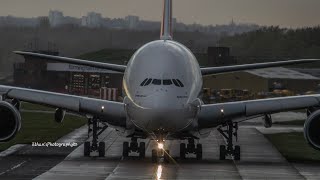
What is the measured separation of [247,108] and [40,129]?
19.8m

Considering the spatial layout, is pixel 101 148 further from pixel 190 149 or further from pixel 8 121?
pixel 8 121

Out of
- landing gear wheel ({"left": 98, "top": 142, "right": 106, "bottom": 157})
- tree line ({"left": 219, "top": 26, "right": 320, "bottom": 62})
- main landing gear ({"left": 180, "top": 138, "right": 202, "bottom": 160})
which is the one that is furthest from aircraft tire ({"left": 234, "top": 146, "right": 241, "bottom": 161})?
tree line ({"left": 219, "top": 26, "right": 320, "bottom": 62})

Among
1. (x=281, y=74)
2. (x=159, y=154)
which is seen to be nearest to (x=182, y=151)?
(x=159, y=154)

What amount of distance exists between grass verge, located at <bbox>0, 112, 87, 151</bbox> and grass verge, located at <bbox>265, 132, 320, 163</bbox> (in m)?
11.1

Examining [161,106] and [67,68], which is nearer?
[161,106]

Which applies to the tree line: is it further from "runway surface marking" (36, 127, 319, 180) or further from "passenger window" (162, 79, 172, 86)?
"passenger window" (162, 79, 172, 86)

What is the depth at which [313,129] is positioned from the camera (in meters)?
28.0

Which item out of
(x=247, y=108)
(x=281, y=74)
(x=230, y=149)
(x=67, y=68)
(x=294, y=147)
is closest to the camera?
(x=247, y=108)

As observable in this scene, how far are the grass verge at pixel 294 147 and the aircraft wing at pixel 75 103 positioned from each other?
7.01m

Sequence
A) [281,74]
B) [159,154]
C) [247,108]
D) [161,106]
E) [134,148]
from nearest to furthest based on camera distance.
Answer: [161,106] < [159,154] < [247,108] < [134,148] < [281,74]

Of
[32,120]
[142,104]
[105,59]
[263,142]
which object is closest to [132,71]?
[142,104]

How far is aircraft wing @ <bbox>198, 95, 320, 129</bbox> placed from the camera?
2814 centimetres

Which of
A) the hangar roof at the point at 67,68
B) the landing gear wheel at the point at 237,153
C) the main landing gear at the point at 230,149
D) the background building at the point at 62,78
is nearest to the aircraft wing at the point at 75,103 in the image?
the main landing gear at the point at 230,149

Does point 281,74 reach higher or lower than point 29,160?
lower
